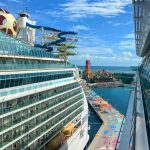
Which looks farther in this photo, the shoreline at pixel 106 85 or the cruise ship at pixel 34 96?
the shoreline at pixel 106 85

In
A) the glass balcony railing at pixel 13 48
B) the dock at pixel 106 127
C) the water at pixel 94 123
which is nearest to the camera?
the glass balcony railing at pixel 13 48

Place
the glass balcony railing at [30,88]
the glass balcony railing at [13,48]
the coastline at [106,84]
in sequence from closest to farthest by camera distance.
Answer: the glass balcony railing at [30,88], the glass balcony railing at [13,48], the coastline at [106,84]

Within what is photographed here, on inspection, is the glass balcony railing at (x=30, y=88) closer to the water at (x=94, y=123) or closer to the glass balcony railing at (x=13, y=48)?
the glass balcony railing at (x=13, y=48)

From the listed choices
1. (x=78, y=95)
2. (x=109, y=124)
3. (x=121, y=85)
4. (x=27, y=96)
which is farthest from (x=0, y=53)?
(x=121, y=85)

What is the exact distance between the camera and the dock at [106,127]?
47.4 m

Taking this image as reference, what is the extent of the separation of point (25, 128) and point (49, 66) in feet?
28.2

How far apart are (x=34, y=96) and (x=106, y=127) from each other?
3822 centimetres

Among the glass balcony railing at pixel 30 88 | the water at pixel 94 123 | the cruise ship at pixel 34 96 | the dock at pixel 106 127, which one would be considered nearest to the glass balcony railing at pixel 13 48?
the cruise ship at pixel 34 96

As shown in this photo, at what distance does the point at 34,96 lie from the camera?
24.4 meters

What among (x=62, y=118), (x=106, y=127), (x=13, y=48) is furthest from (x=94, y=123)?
(x=13, y=48)

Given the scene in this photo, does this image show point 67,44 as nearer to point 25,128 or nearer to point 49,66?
point 49,66

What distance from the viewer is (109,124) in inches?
2490

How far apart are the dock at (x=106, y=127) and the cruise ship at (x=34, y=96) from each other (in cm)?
633

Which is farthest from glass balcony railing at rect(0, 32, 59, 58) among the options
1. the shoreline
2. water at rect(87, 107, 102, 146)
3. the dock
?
the shoreline
